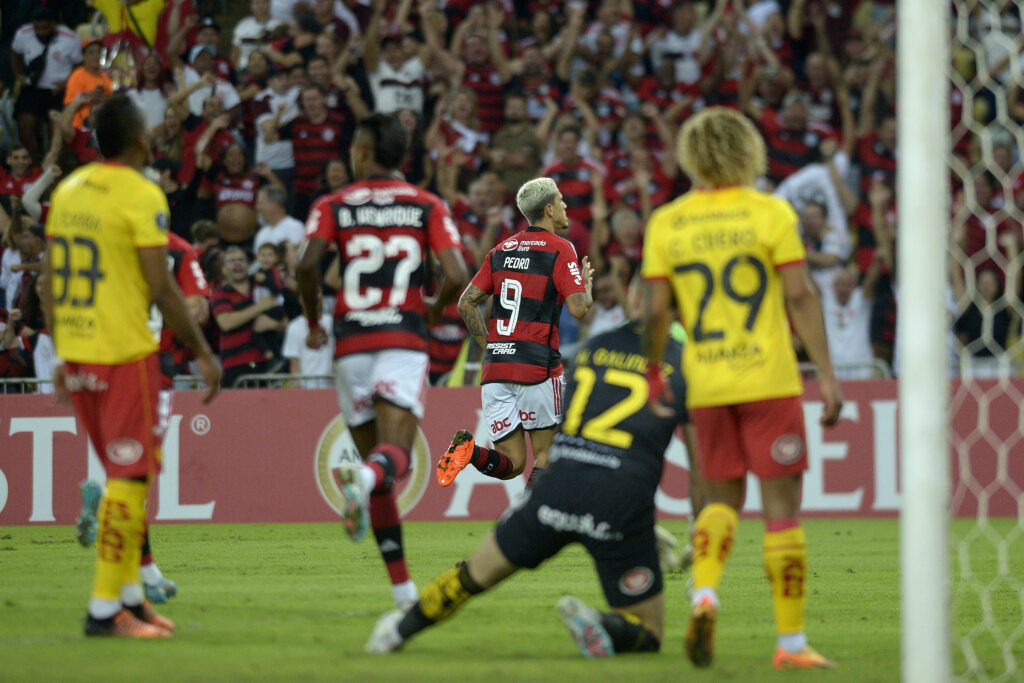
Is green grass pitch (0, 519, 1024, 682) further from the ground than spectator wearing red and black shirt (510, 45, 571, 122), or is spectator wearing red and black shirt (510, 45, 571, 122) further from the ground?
spectator wearing red and black shirt (510, 45, 571, 122)

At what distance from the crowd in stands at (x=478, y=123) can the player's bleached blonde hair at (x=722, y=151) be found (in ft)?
26.6

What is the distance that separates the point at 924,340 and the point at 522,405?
4742 millimetres

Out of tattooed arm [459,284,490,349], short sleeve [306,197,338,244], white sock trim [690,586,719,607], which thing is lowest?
white sock trim [690,586,719,607]

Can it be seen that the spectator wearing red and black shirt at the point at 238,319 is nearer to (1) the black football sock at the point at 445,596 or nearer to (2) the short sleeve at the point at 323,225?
(2) the short sleeve at the point at 323,225

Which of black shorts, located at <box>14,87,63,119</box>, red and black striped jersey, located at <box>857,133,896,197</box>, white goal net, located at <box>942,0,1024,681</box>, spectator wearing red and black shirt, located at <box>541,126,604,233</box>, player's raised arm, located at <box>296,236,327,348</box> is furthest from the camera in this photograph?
red and black striped jersey, located at <box>857,133,896,197</box>

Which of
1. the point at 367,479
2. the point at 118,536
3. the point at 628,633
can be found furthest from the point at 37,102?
the point at 628,633

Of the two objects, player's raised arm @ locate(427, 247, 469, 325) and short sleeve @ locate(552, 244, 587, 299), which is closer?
player's raised arm @ locate(427, 247, 469, 325)

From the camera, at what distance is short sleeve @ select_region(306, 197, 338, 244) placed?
605 cm

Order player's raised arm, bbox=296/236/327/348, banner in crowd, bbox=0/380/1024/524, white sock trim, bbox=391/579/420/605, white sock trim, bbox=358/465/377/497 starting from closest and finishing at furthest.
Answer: white sock trim, bbox=358/465/377/497, player's raised arm, bbox=296/236/327/348, white sock trim, bbox=391/579/420/605, banner in crowd, bbox=0/380/1024/524

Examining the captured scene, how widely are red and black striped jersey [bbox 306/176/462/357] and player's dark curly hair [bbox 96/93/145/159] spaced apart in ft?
2.87

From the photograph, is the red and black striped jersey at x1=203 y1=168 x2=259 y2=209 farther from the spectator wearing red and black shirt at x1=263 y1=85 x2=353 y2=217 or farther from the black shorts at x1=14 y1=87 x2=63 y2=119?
the black shorts at x1=14 y1=87 x2=63 y2=119

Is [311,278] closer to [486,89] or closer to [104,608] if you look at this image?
[104,608]

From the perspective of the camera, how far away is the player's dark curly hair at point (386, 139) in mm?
6152

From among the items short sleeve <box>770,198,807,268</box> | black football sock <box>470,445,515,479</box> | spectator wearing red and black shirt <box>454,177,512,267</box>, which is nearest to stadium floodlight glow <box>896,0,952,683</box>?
short sleeve <box>770,198,807,268</box>
